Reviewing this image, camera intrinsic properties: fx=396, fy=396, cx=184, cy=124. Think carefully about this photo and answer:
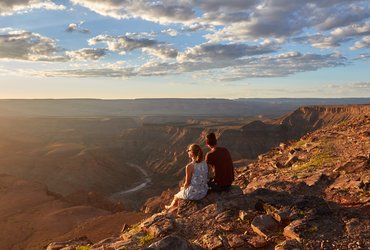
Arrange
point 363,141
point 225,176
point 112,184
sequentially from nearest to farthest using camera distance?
1. point 225,176
2. point 363,141
3. point 112,184

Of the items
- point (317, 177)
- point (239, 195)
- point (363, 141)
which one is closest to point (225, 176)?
point (239, 195)

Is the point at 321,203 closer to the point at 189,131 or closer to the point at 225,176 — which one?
the point at 225,176

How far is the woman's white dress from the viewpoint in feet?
35.9

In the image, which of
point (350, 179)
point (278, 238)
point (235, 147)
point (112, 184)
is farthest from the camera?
point (235, 147)

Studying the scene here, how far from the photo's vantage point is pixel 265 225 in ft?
31.7

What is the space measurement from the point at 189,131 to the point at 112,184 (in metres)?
48.1

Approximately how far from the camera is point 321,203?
10016 millimetres

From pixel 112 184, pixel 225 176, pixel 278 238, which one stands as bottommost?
pixel 112 184

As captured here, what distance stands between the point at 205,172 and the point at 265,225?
2.24 metres

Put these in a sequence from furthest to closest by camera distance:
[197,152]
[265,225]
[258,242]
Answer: [197,152]
[265,225]
[258,242]

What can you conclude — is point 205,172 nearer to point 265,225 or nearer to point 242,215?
point 242,215

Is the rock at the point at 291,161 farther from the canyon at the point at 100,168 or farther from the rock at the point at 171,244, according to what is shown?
the rock at the point at 171,244

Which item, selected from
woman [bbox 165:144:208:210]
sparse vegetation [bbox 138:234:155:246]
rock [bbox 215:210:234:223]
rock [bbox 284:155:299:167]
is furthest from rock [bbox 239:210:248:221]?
rock [bbox 284:155:299:167]

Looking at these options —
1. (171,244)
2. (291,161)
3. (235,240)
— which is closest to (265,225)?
(235,240)
